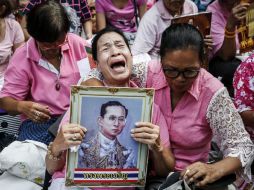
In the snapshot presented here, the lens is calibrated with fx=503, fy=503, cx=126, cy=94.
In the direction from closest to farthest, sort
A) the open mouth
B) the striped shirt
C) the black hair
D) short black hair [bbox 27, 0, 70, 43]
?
the open mouth → short black hair [bbox 27, 0, 70, 43] → the black hair → the striped shirt

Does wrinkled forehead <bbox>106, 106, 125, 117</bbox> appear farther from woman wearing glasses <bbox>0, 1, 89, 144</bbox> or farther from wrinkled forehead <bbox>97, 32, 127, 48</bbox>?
woman wearing glasses <bbox>0, 1, 89, 144</bbox>

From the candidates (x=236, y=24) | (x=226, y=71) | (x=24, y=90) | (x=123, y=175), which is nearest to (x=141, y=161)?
(x=123, y=175)

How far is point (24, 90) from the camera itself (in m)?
2.86

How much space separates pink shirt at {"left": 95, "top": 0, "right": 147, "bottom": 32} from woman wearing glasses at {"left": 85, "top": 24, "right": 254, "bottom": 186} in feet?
6.32

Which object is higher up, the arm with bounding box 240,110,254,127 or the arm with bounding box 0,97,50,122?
the arm with bounding box 240,110,254,127

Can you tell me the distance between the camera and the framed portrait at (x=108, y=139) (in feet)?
6.62

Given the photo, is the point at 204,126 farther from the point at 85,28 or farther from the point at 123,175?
the point at 85,28

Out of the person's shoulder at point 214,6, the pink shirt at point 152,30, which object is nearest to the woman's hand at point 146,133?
the pink shirt at point 152,30

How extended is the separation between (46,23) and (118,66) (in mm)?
615

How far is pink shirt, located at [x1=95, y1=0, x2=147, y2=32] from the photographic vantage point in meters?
4.14

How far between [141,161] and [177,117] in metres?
0.28

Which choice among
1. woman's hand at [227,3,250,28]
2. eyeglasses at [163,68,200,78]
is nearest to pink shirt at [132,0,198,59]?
woman's hand at [227,3,250,28]

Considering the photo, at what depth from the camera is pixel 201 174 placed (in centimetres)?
203

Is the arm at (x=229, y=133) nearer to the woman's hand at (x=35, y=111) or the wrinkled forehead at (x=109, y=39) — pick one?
the wrinkled forehead at (x=109, y=39)
